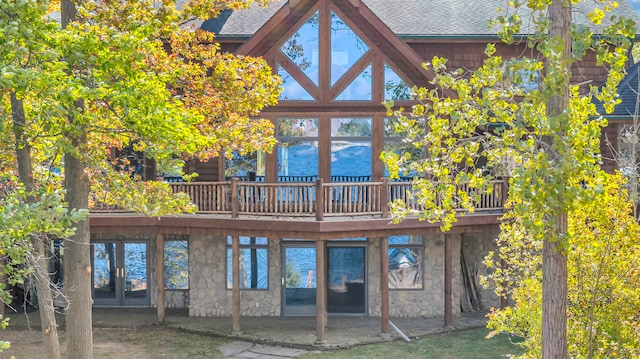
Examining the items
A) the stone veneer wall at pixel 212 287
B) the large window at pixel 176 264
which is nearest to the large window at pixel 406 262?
the stone veneer wall at pixel 212 287

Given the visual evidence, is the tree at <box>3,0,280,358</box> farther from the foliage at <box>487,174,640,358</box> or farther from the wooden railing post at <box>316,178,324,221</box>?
the foliage at <box>487,174,640,358</box>

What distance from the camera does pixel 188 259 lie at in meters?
21.0

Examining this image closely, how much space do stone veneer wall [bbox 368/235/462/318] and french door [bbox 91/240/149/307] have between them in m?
6.31

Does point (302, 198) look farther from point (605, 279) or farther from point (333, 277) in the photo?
point (605, 279)

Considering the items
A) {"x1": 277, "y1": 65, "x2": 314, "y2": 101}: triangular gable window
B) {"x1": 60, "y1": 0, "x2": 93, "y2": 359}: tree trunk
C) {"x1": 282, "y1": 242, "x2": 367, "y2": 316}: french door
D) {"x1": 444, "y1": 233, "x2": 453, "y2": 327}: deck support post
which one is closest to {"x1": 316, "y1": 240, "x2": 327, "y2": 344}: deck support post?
{"x1": 282, "y1": 242, "x2": 367, "y2": 316}: french door

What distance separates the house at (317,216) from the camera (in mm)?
18016

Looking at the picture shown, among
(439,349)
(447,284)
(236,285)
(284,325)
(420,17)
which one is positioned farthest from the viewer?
(420,17)

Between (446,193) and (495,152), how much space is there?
754 mm

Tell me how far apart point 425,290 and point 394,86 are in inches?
215

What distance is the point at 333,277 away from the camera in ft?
66.5

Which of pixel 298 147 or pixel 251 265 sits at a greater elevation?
pixel 298 147

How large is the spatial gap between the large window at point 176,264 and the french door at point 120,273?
23.2 inches

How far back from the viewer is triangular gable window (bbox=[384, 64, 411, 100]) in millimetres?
19062

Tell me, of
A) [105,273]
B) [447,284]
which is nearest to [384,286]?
[447,284]
